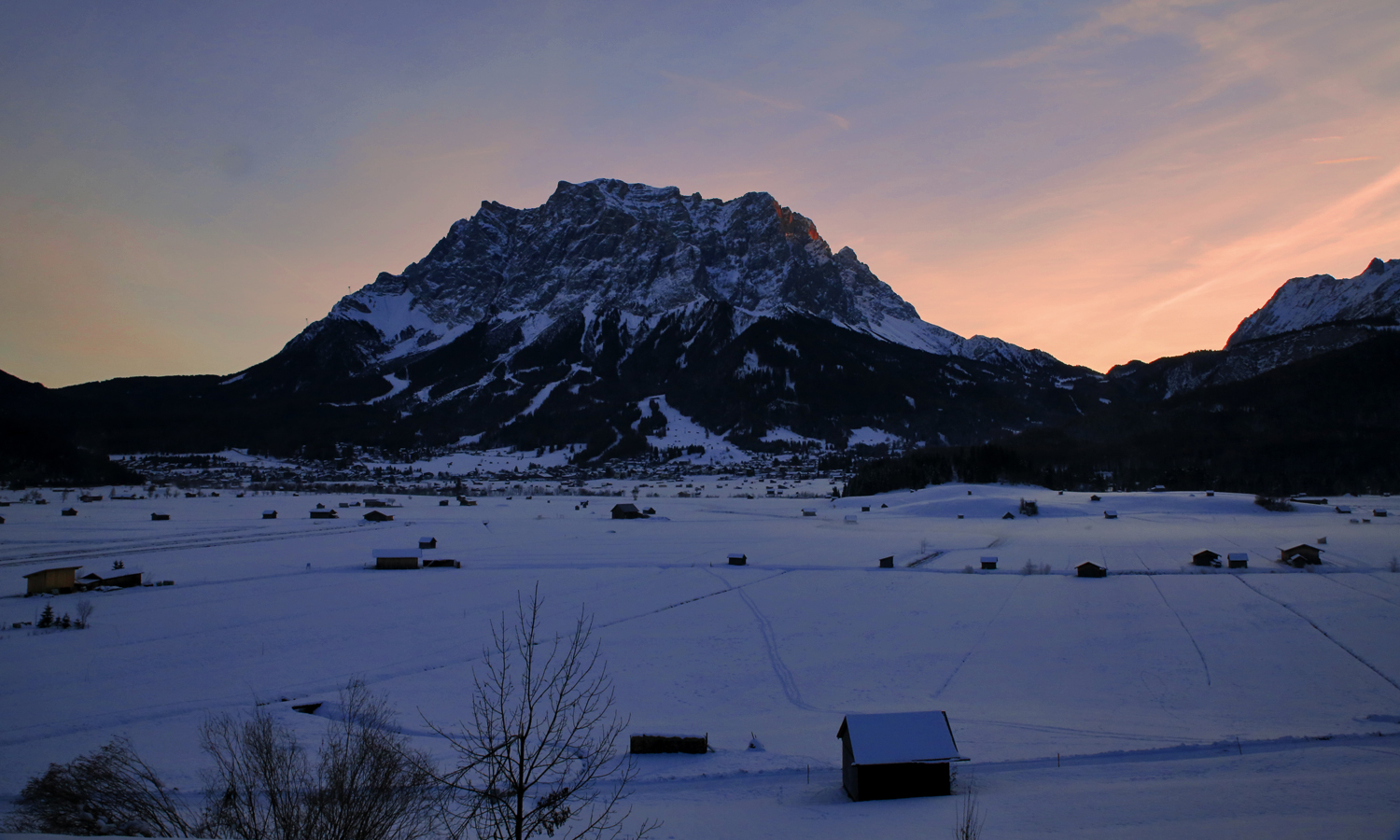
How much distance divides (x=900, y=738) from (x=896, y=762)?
30.4 inches

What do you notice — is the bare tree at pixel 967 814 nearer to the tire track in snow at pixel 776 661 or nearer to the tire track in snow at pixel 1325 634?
the tire track in snow at pixel 776 661

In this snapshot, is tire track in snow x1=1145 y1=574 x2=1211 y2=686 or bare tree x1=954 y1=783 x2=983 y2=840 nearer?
bare tree x1=954 y1=783 x2=983 y2=840

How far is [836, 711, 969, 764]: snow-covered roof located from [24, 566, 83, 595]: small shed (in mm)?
42062

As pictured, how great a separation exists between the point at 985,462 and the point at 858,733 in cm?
10280

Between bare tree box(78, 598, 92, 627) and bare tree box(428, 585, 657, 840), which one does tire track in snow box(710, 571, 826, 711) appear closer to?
bare tree box(428, 585, 657, 840)

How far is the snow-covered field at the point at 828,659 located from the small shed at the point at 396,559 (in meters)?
1.27

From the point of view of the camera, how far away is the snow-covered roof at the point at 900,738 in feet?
58.8

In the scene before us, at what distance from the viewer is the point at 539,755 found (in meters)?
16.7

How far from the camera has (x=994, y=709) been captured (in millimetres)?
24438

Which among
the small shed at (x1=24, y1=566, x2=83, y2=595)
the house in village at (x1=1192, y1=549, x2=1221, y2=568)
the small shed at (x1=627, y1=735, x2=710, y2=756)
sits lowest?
the small shed at (x1=627, y1=735, x2=710, y2=756)

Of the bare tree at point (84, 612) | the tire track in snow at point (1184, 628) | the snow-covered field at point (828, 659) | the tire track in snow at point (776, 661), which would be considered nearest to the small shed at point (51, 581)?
the snow-covered field at point (828, 659)

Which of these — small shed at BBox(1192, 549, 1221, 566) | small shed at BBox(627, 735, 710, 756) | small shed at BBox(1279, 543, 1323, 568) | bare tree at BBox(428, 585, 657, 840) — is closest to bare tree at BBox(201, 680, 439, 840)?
bare tree at BBox(428, 585, 657, 840)

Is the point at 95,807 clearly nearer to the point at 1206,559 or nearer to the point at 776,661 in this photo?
the point at 776,661

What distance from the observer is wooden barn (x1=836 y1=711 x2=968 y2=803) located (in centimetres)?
1786
